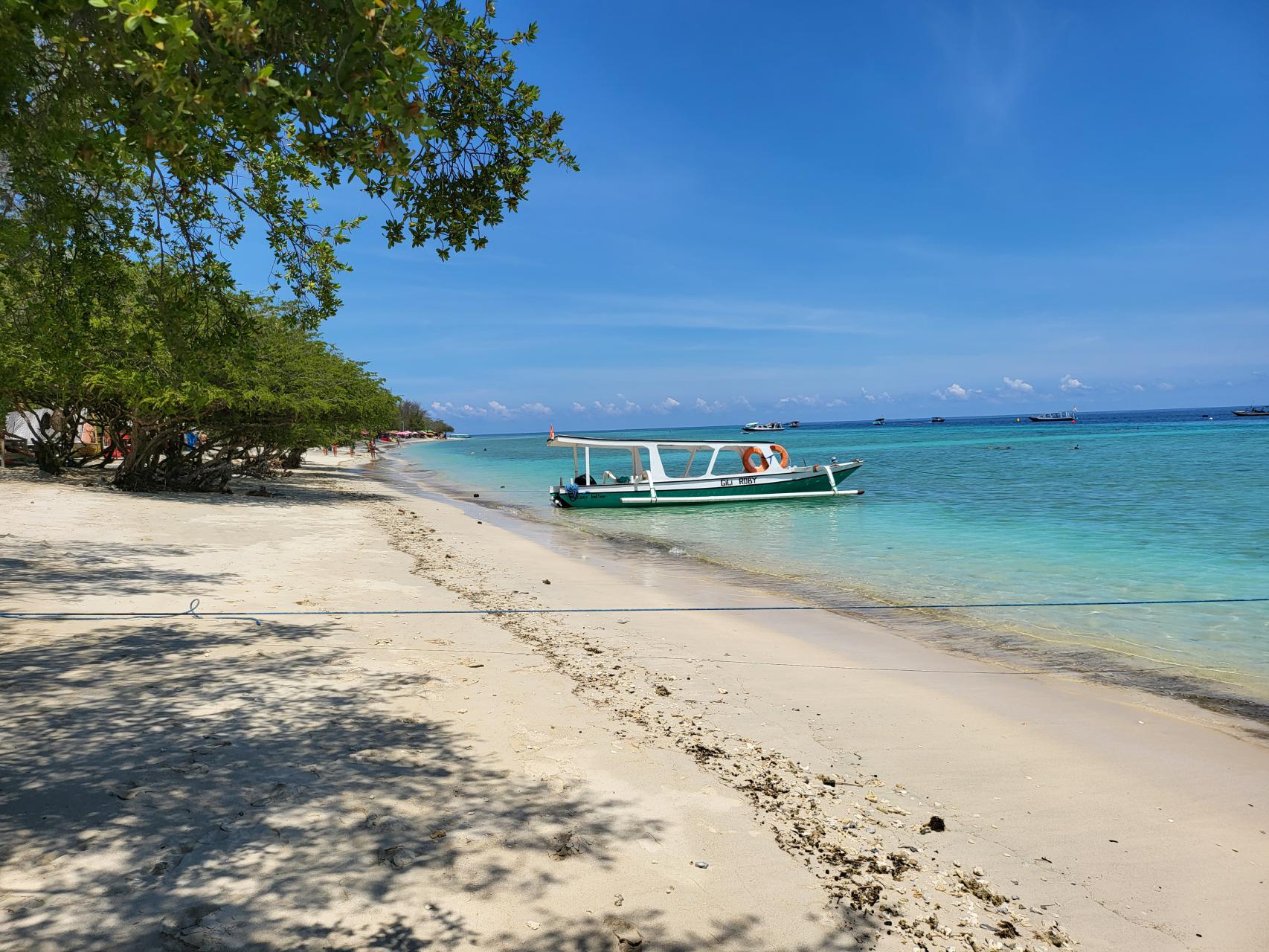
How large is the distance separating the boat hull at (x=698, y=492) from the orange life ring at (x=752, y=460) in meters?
1.29

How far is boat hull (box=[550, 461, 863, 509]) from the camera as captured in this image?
1096 inches

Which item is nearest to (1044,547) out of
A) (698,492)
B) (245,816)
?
(698,492)

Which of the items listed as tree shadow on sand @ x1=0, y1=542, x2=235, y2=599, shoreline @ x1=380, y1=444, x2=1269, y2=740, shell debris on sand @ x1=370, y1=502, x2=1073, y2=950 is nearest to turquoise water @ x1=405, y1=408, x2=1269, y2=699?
shoreline @ x1=380, y1=444, x2=1269, y2=740

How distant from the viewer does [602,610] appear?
10.1m

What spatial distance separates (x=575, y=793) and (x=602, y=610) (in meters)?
5.87

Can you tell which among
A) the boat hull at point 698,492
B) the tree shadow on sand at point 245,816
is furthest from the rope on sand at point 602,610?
the boat hull at point 698,492

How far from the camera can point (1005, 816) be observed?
14.5 feet

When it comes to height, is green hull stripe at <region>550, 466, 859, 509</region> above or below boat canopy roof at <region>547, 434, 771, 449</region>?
below

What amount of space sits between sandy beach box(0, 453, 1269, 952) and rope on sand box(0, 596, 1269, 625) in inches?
7.0

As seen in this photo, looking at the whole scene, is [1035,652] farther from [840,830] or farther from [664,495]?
[664,495]

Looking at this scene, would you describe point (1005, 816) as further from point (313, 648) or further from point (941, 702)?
point (313, 648)

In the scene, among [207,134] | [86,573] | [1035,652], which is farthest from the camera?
[86,573]

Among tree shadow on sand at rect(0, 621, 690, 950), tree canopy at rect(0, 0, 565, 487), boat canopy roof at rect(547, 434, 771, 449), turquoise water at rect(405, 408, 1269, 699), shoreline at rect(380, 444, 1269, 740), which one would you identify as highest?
tree canopy at rect(0, 0, 565, 487)

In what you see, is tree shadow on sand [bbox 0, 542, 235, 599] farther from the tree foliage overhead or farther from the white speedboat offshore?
the white speedboat offshore
